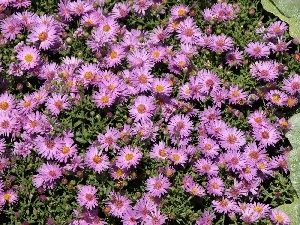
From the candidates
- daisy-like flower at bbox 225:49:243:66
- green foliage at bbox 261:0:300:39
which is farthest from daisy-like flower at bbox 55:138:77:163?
green foliage at bbox 261:0:300:39

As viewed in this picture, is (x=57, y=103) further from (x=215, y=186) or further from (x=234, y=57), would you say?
(x=234, y=57)

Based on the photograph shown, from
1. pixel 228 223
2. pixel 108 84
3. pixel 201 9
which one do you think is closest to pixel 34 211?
pixel 108 84

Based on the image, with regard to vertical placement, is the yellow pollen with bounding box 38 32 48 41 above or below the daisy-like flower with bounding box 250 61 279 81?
below

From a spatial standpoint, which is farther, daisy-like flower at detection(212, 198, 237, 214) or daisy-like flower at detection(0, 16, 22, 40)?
daisy-like flower at detection(0, 16, 22, 40)

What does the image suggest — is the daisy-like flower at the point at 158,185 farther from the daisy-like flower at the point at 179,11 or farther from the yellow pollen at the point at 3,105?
the daisy-like flower at the point at 179,11

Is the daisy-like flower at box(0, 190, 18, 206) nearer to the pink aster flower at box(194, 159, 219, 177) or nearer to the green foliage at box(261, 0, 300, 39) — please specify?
the pink aster flower at box(194, 159, 219, 177)

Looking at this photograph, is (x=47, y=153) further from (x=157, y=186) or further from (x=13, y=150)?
(x=157, y=186)
